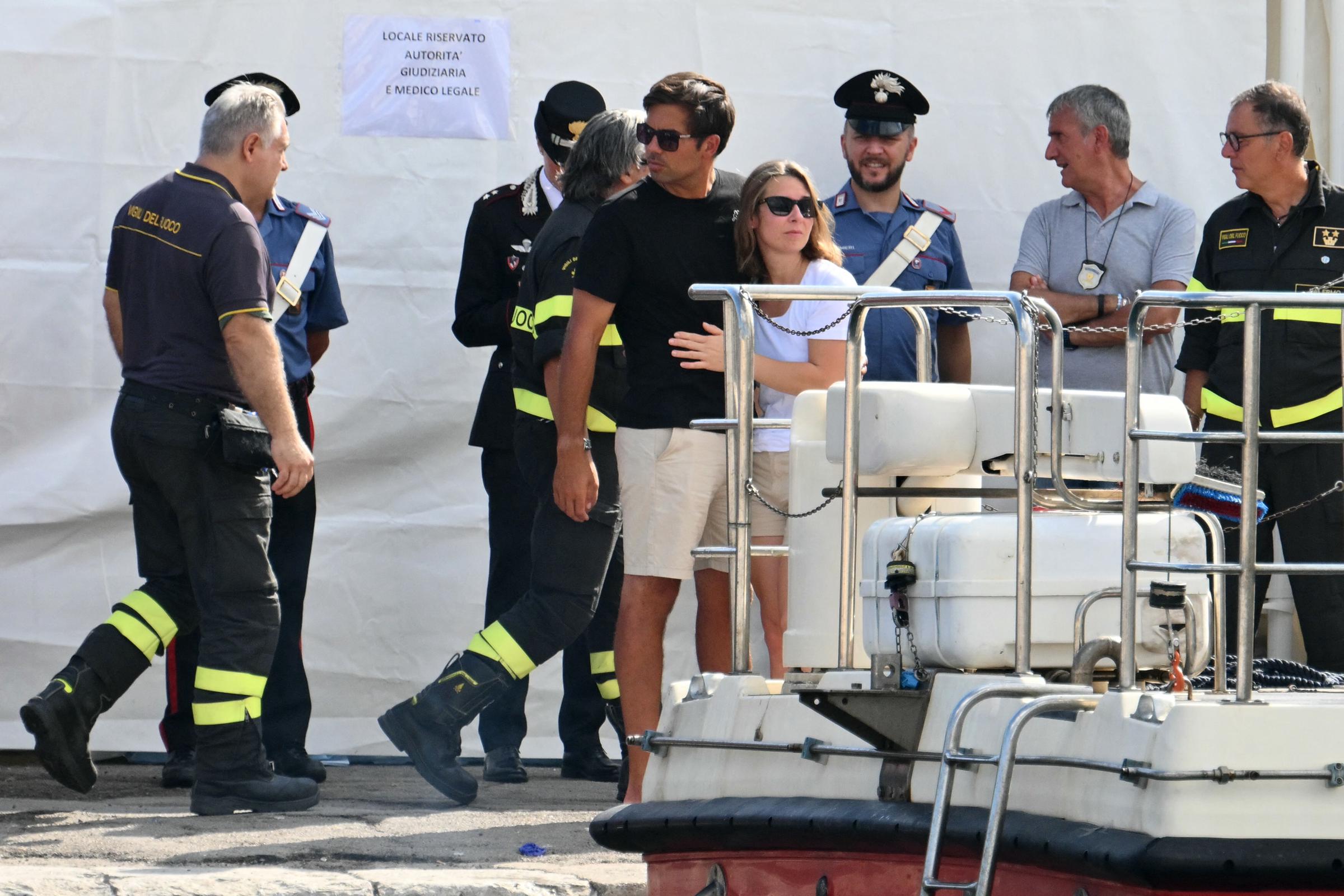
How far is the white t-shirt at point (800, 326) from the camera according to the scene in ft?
16.8

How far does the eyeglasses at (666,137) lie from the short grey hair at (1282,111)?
1946 millimetres

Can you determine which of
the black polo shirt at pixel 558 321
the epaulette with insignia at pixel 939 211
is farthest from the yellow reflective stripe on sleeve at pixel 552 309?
the epaulette with insignia at pixel 939 211

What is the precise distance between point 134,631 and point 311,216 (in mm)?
1529

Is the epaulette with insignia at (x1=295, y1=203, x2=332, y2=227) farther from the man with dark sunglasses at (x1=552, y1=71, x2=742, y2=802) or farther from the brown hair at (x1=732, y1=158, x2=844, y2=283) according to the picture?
the brown hair at (x1=732, y1=158, x2=844, y2=283)

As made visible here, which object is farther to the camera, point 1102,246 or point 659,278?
point 1102,246

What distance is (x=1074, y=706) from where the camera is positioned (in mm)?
3334

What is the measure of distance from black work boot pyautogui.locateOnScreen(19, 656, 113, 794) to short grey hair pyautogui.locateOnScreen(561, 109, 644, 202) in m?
1.93

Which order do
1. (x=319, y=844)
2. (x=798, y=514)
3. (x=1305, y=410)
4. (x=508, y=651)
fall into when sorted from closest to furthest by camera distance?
(x=798, y=514) < (x=319, y=844) < (x=508, y=651) < (x=1305, y=410)

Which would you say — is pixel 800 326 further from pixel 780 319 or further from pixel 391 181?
pixel 391 181

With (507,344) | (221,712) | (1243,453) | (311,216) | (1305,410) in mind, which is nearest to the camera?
(1243,453)

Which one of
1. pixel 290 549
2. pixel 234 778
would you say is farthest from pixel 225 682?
pixel 290 549

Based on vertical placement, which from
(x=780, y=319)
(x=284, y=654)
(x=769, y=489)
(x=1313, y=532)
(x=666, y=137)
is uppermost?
(x=666, y=137)

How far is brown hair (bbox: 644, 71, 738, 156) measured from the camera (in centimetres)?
514

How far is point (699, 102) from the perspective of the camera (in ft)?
16.9
